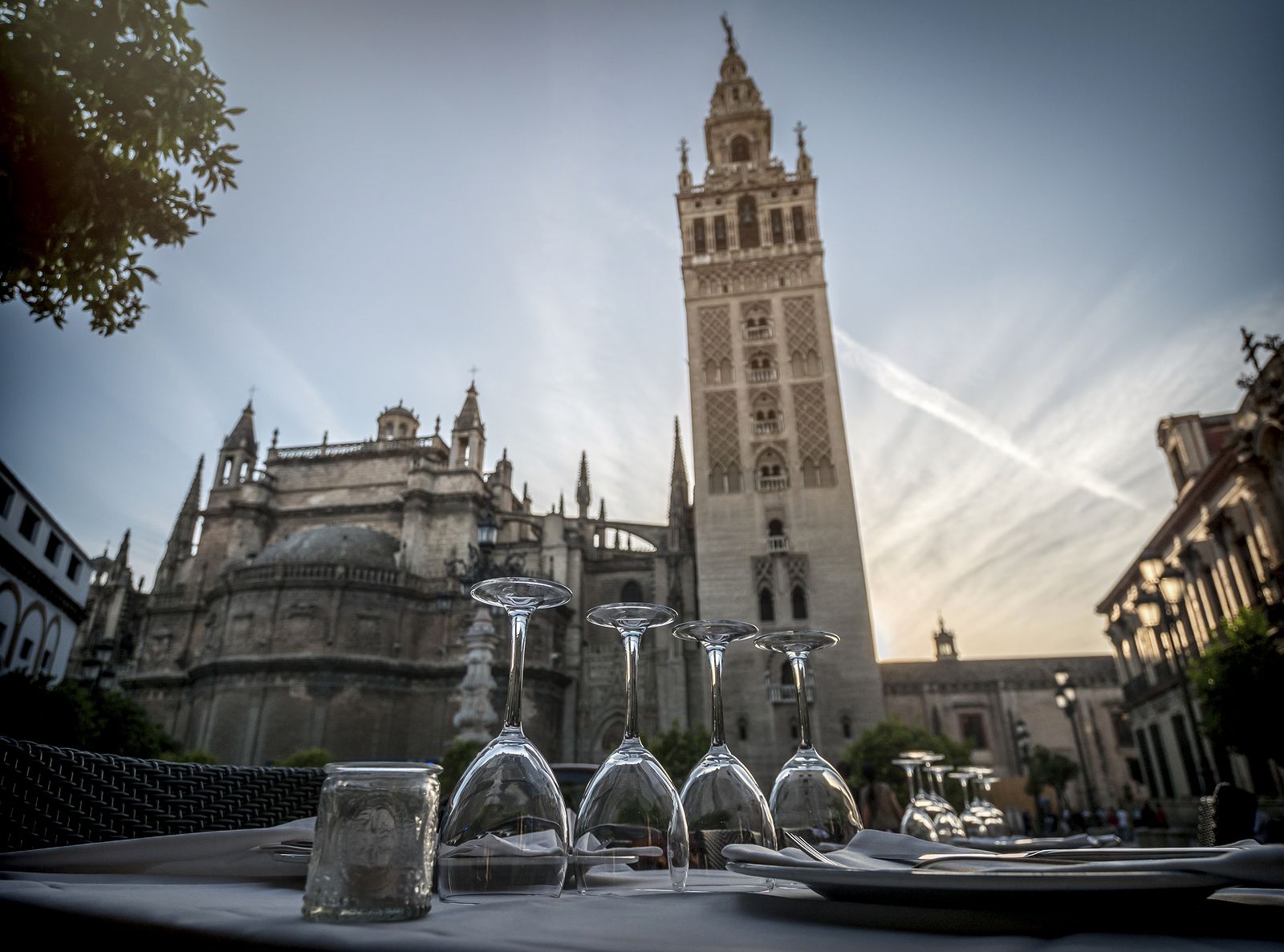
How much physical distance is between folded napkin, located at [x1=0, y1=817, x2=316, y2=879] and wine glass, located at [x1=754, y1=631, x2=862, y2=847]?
1316mm

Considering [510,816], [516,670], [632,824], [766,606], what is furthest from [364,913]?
[766,606]

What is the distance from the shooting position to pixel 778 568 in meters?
29.5

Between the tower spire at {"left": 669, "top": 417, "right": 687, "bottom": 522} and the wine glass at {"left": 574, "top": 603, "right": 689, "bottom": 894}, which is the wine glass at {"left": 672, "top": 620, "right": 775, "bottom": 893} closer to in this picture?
the wine glass at {"left": 574, "top": 603, "right": 689, "bottom": 894}

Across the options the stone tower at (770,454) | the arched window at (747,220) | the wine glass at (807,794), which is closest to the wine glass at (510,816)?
the wine glass at (807,794)

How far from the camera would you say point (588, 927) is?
1.01 meters

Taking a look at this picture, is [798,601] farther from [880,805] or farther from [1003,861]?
[1003,861]

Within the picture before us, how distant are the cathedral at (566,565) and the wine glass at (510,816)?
24047 mm

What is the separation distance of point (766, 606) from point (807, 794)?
27785 millimetres

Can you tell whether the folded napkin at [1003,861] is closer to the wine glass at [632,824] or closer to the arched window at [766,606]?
the wine glass at [632,824]

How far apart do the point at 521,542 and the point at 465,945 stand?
33.5m

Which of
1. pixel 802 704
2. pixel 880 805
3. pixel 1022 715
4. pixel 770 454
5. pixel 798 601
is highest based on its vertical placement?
pixel 770 454

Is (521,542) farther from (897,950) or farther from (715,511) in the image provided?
(897,950)

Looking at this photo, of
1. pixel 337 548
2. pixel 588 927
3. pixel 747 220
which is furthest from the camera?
pixel 747 220

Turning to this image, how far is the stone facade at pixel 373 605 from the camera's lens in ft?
87.9
